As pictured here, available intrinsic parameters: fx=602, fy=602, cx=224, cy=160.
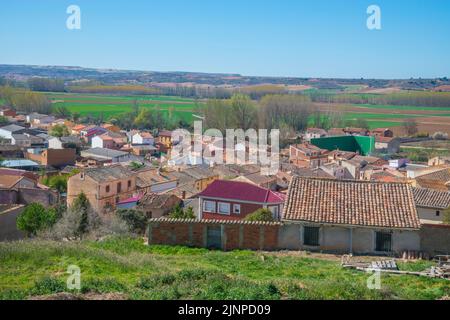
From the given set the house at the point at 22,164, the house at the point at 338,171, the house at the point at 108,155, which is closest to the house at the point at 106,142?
the house at the point at 108,155

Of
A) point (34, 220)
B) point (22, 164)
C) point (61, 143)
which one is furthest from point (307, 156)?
point (34, 220)

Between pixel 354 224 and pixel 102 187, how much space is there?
17.6m

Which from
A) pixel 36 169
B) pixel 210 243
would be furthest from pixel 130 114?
pixel 210 243

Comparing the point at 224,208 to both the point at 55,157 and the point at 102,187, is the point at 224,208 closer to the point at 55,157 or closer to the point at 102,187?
the point at 102,187

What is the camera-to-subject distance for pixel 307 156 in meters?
44.6

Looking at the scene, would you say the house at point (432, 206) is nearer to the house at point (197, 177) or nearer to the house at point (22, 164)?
the house at point (197, 177)

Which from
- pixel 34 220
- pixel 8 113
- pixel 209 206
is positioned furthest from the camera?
pixel 8 113

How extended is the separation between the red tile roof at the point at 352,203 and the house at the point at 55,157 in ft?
98.2

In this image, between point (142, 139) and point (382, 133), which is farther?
point (382, 133)

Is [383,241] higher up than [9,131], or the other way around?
[383,241]

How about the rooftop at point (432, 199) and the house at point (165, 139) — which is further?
the house at point (165, 139)

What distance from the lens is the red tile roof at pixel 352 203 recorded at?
541 inches
